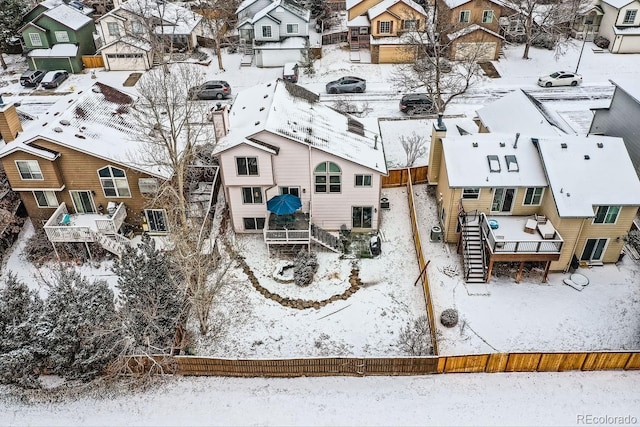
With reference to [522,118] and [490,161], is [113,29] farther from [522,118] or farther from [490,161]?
[490,161]

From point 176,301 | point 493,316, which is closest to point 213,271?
point 176,301

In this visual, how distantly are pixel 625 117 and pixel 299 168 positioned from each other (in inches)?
808

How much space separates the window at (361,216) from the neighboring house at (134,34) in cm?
3040

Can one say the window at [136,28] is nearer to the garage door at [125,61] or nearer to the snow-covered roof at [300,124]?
the garage door at [125,61]

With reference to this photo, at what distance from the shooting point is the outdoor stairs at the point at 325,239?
2989cm

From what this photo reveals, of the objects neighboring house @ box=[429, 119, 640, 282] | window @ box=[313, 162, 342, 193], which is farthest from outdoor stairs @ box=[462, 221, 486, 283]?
window @ box=[313, 162, 342, 193]

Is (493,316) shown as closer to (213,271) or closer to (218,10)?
(213,271)

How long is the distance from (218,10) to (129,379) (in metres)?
44.1

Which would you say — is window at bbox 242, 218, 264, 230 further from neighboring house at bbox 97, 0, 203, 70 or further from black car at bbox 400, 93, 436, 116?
neighboring house at bbox 97, 0, 203, 70

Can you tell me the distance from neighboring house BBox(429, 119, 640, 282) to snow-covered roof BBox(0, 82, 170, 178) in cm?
1698

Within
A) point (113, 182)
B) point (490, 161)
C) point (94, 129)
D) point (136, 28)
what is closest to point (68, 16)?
point (136, 28)

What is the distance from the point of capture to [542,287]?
2734 cm

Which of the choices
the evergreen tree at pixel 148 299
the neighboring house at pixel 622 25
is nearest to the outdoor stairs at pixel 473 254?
the evergreen tree at pixel 148 299

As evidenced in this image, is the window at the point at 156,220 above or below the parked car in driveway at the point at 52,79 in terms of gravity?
below
